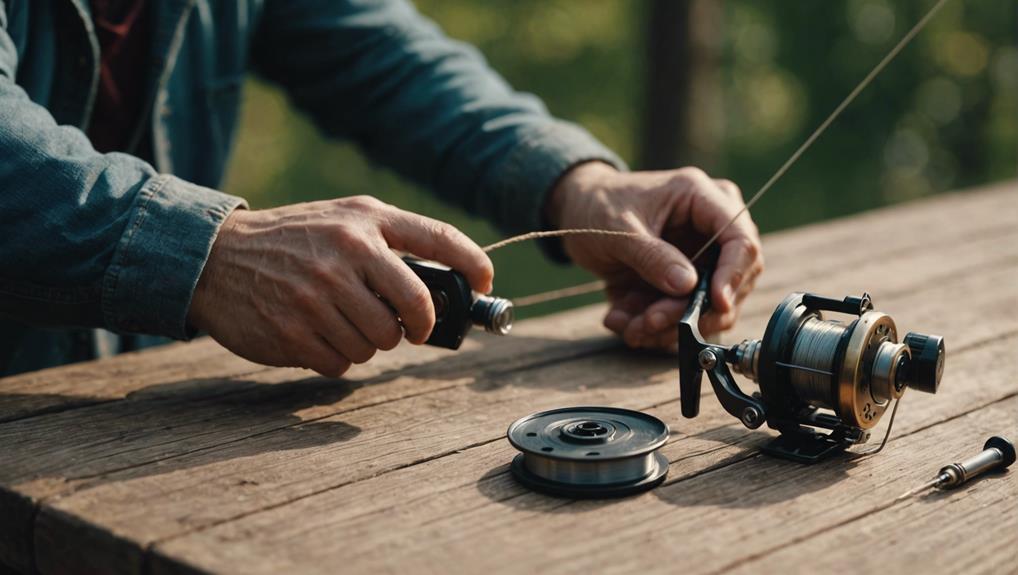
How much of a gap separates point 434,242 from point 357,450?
42 cm

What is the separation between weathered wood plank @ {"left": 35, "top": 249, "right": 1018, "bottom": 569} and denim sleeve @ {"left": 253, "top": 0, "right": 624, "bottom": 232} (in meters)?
0.71

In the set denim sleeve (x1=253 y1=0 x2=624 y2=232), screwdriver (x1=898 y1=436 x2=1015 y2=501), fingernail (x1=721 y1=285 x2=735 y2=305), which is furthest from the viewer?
denim sleeve (x1=253 y1=0 x2=624 y2=232)

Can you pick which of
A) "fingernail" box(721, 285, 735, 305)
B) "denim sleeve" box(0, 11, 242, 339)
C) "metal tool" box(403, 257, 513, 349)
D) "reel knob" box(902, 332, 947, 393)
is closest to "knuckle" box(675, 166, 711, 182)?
"fingernail" box(721, 285, 735, 305)

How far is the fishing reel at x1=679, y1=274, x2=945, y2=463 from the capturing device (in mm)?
1830

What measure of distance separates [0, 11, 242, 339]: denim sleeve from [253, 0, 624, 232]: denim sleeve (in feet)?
3.67

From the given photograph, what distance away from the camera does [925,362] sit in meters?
1.87

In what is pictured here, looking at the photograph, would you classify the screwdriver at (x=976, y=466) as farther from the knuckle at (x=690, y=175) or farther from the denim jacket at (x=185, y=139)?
the denim jacket at (x=185, y=139)

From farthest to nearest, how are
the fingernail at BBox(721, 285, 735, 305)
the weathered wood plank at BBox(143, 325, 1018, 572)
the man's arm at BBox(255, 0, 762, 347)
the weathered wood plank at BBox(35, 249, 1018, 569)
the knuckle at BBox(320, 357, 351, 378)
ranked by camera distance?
the man's arm at BBox(255, 0, 762, 347), the fingernail at BBox(721, 285, 735, 305), the knuckle at BBox(320, 357, 351, 378), the weathered wood plank at BBox(35, 249, 1018, 569), the weathered wood plank at BBox(143, 325, 1018, 572)

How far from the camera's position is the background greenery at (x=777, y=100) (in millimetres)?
12453

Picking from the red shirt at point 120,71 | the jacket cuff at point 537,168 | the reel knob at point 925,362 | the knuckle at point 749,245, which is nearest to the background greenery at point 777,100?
the jacket cuff at point 537,168

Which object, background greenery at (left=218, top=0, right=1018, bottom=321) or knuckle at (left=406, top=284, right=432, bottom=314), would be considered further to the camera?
background greenery at (left=218, top=0, right=1018, bottom=321)

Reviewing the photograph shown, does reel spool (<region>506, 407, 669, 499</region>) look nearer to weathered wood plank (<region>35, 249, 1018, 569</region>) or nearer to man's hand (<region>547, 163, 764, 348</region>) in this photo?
weathered wood plank (<region>35, 249, 1018, 569</region>)

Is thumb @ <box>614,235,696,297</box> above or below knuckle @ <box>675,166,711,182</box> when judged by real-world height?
below

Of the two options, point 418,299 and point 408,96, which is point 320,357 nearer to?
point 418,299
